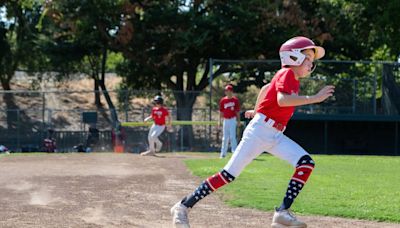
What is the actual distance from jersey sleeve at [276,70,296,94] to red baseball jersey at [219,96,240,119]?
36.9 feet

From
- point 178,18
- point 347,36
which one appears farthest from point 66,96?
point 347,36

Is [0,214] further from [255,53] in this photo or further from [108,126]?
[255,53]

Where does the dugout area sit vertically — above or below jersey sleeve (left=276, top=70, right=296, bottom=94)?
below

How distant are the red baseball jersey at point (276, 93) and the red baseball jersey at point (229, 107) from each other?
10926 millimetres

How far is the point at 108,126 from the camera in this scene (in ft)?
92.0

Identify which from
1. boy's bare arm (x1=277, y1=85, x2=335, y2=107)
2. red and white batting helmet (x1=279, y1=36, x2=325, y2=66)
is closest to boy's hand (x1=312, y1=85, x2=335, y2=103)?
boy's bare arm (x1=277, y1=85, x2=335, y2=107)

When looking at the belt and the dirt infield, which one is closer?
the belt

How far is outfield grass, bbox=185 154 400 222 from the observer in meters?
8.71

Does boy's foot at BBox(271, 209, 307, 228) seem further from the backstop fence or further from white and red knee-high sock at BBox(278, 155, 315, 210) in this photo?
the backstop fence

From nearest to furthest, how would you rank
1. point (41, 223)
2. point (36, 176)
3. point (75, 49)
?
point (41, 223) → point (36, 176) → point (75, 49)

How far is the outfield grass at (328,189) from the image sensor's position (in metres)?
8.71

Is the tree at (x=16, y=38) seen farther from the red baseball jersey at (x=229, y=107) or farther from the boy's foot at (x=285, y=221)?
the boy's foot at (x=285, y=221)

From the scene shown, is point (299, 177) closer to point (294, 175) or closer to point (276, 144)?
point (294, 175)

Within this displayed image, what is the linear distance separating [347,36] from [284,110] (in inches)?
986
